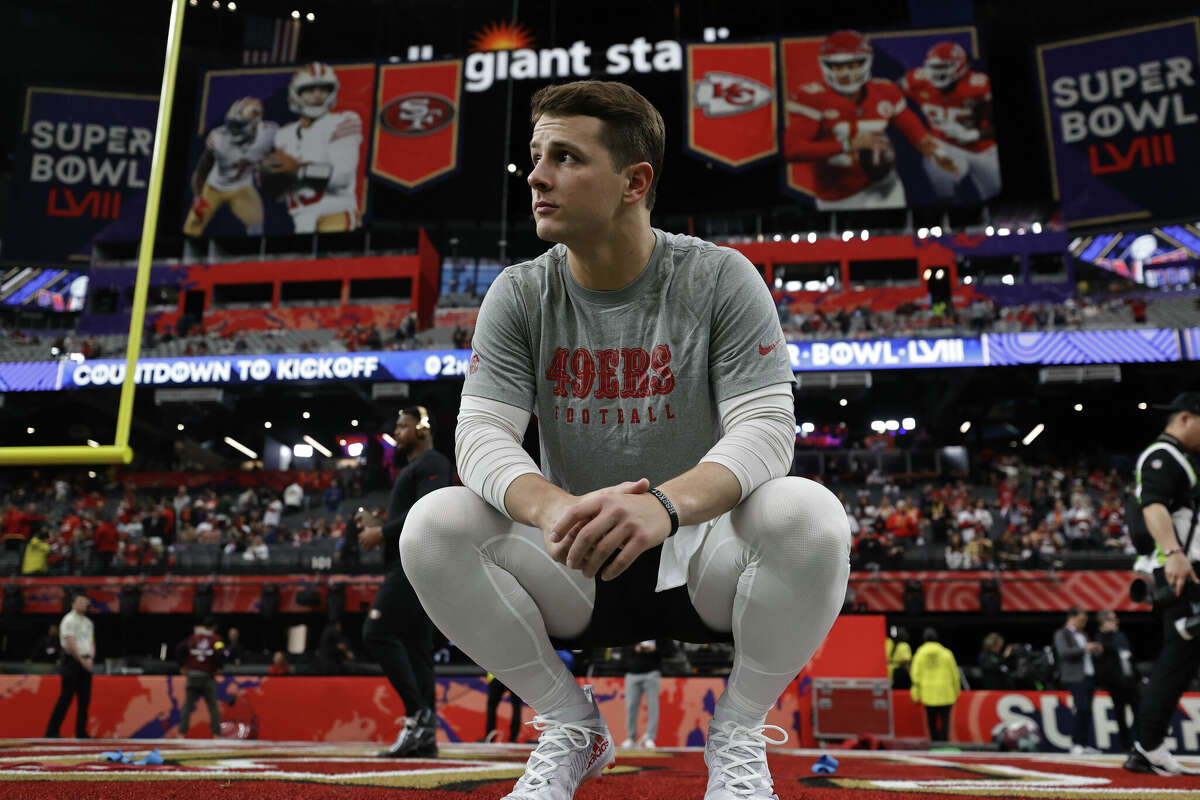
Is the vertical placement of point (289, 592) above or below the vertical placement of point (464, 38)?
below

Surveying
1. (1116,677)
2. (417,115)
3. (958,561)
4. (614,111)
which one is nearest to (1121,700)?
(1116,677)

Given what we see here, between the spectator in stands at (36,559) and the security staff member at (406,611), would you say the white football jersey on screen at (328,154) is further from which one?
the security staff member at (406,611)

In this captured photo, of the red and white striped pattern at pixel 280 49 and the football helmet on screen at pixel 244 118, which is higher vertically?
the red and white striped pattern at pixel 280 49

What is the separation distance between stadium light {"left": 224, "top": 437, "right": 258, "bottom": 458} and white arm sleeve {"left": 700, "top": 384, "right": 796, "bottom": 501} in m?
33.5

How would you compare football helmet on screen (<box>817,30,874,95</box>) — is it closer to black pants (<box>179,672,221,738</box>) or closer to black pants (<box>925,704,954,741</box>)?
black pants (<box>925,704,954,741</box>)

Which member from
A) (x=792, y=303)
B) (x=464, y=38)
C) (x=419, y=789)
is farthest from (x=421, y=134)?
(x=419, y=789)

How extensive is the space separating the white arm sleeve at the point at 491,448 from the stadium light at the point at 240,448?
33195 millimetres

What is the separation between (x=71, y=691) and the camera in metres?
7.97

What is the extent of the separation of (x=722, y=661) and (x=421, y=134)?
18.0 metres

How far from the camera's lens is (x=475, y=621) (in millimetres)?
1746

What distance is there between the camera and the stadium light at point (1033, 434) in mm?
30094

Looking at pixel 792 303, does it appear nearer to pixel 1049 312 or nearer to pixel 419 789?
pixel 1049 312

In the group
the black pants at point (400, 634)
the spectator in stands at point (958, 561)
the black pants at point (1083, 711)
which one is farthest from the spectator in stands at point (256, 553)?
the black pants at point (1083, 711)

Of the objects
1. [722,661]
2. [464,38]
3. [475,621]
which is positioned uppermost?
[464,38]
